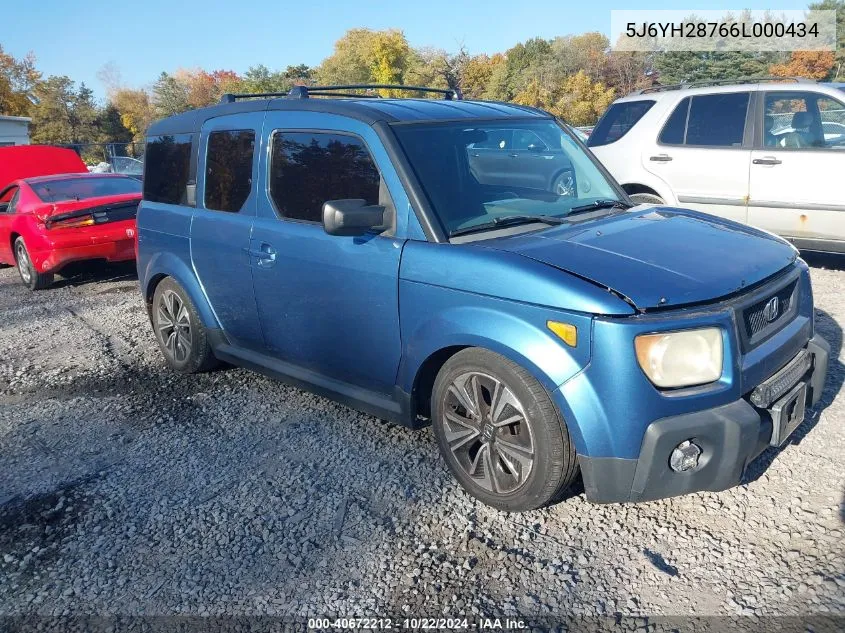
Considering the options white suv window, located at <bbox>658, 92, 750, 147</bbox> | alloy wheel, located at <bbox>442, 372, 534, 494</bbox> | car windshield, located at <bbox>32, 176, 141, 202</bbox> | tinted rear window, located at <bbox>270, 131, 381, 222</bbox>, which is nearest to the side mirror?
tinted rear window, located at <bbox>270, 131, 381, 222</bbox>

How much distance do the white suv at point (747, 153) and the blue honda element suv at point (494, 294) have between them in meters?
3.47

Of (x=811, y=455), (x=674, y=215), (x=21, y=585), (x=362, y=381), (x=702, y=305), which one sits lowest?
(x=21, y=585)

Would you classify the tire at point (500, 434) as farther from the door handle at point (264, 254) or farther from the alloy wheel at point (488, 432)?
the door handle at point (264, 254)

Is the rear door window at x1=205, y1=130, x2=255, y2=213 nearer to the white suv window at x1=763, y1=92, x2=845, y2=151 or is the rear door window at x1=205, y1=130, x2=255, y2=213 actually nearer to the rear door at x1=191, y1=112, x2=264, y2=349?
the rear door at x1=191, y1=112, x2=264, y2=349

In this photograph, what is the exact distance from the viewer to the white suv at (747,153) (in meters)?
6.61

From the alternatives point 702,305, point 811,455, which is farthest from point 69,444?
point 811,455

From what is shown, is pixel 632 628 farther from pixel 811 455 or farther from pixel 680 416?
pixel 811 455

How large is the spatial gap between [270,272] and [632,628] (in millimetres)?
2649

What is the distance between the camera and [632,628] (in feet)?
8.07

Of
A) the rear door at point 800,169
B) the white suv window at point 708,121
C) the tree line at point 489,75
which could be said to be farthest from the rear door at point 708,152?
the tree line at point 489,75

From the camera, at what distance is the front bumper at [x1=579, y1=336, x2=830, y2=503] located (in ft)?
8.68

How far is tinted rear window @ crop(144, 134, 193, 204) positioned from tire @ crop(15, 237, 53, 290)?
4.56 m

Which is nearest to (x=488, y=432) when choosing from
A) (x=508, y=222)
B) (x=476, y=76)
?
(x=508, y=222)

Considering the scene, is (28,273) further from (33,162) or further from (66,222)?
(33,162)
